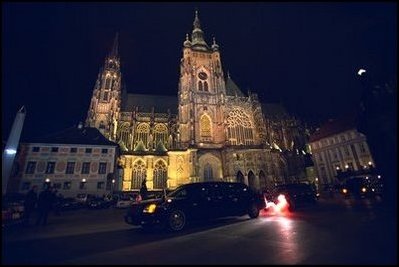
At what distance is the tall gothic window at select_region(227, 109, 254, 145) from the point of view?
130 feet

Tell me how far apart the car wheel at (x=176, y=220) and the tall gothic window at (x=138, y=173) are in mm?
31582

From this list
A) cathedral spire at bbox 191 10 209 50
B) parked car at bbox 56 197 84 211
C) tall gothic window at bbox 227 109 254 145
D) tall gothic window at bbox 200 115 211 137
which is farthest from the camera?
cathedral spire at bbox 191 10 209 50

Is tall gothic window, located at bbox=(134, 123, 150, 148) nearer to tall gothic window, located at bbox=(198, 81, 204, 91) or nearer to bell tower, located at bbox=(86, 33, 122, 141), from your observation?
bell tower, located at bbox=(86, 33, 122, 141)

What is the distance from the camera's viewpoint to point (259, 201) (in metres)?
10.6

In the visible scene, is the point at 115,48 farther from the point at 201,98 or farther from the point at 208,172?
the point at 208,172

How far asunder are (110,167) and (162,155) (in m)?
10.7

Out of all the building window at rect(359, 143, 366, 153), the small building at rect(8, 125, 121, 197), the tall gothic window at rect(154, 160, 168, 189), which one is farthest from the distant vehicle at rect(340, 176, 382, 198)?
the small building at rect(8, 125, 121, 197)

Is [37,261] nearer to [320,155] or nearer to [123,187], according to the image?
[123,187]

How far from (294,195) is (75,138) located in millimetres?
31052

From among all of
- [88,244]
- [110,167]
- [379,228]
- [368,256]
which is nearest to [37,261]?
[88,244]

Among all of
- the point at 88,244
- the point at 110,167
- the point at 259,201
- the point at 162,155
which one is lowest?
the point at 88,244

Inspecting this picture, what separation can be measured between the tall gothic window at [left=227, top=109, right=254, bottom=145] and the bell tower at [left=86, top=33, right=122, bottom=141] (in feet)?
72.6

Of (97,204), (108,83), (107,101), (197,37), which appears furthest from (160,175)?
(197,37)

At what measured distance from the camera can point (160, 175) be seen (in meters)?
39.0
